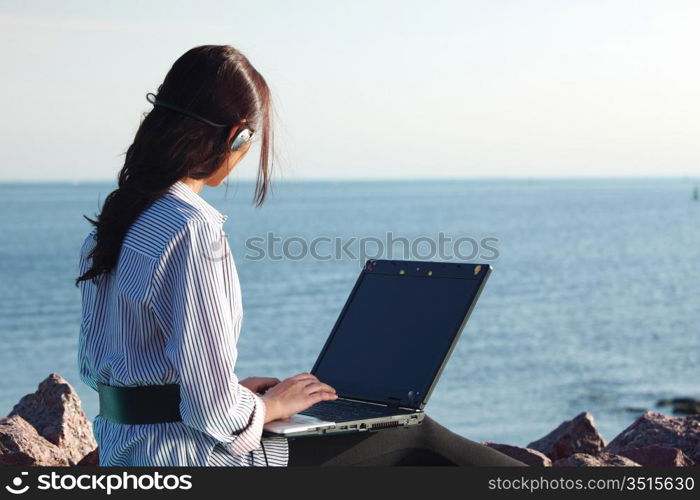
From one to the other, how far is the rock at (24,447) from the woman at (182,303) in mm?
2363

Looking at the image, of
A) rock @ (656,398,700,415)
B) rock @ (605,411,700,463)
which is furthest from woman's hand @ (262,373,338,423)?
rock @ (656,398,700,415)

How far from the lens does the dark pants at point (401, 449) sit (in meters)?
2.95

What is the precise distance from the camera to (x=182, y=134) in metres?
2.79

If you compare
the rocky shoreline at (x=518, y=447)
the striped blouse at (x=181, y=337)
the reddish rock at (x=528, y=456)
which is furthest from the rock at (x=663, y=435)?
the striped blouse at (x=181, y=337)

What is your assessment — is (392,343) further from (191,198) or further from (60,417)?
(60,417)

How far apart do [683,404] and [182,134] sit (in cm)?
2436

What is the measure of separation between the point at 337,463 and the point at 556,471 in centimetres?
69

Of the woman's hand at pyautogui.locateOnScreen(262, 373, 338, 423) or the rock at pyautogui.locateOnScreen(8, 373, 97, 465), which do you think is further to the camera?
the rock at pyautogui.locateOnScreen(8, 373, 97, 465)

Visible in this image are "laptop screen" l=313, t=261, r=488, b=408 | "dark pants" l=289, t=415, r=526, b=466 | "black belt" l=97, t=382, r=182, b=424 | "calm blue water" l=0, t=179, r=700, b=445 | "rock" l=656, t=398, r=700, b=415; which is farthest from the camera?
"calm blue water" l=0, t=179, r=700, b=445

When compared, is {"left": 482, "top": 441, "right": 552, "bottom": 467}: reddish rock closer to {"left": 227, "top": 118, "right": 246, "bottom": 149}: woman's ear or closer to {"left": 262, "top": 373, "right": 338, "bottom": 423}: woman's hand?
{"left": 262, "top": 373, "right": 338, "bottom": 423}: woman's hand

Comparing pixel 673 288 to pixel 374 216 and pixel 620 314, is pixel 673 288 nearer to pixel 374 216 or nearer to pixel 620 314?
pixel 620 314

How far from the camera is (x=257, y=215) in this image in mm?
108375

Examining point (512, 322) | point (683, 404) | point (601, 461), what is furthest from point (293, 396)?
point (512, 322)

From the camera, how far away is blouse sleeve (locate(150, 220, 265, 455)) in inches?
100
